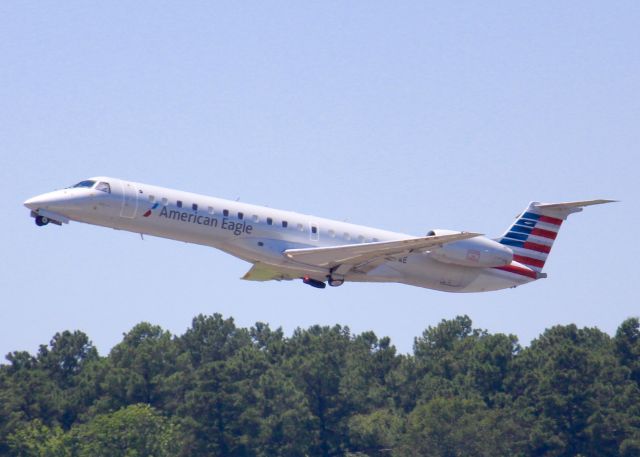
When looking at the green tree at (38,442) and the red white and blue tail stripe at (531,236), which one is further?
the green tree at (38,442)

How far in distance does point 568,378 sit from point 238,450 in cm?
1654

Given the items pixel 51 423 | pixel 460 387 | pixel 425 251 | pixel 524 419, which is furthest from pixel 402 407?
pixel 425 251

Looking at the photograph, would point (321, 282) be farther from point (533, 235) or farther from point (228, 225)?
point (533, 235)

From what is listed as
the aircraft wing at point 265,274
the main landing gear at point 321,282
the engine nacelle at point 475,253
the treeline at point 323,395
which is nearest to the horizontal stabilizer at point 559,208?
the engine nacelle at point 475,253

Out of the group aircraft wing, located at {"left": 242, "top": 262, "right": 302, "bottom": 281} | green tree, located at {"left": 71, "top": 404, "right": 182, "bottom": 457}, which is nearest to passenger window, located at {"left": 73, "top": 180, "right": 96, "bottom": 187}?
aircraft wing, located at {"left": 242, "top": 262, "right": 302, "bottom": 281}

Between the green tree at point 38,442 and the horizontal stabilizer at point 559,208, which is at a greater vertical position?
the horizontal stabilizer at point 559,208

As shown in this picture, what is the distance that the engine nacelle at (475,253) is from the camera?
40969 millimetres

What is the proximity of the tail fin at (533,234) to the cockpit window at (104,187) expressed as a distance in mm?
12160

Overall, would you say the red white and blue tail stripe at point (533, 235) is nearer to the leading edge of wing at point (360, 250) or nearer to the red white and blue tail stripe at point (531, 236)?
the red white and blue tail stripe at point (531, 236)

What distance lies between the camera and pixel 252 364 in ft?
241

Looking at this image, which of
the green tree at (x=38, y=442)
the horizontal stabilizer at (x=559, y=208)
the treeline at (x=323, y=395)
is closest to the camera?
the horizontal stabilizer at (x=559, y=208)

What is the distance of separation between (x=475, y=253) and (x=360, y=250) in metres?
4.08

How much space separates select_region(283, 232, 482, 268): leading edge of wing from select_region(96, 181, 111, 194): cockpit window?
16.5 feet

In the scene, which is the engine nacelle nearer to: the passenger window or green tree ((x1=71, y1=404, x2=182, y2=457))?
the passenger window
